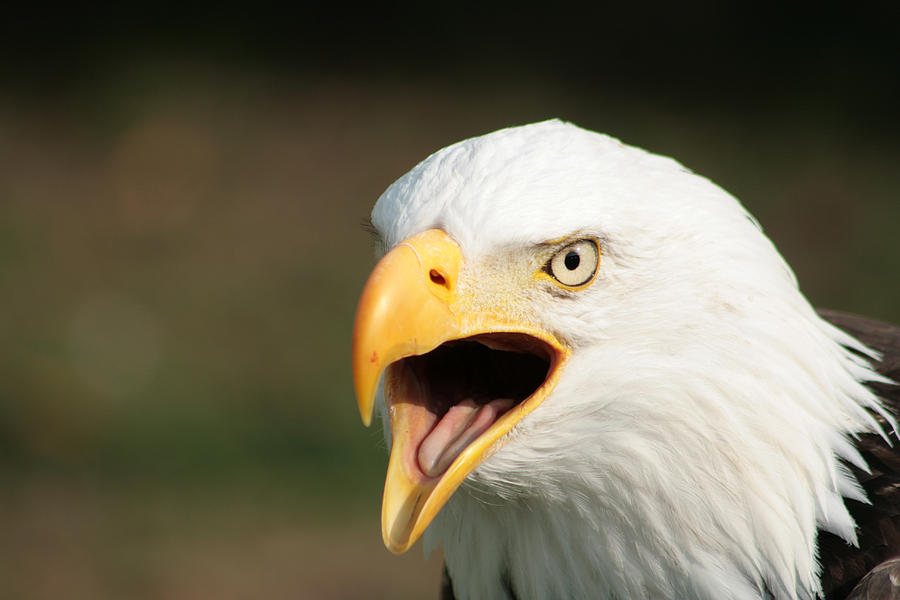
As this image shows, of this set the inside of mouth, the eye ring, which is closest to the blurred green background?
the inside of mouth

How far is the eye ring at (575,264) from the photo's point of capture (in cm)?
155

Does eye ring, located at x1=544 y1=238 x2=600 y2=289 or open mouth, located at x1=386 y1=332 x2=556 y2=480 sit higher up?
eye ring, located at x1=544 y1=238 x2=600 y2=289

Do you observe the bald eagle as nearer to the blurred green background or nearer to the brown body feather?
the brown body feather

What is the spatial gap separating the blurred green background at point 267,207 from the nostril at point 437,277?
2673 mm

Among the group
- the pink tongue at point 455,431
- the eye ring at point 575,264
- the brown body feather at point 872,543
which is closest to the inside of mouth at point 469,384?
the pink tongue at point 455,431

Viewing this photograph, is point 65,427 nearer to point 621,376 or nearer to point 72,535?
point 72,535

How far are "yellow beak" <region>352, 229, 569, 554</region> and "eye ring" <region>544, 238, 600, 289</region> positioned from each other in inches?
3.5

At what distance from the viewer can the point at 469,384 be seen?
5.79ft

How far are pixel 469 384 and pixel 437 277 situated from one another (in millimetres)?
312

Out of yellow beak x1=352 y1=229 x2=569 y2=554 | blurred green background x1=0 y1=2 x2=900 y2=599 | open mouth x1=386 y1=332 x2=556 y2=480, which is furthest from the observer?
blurred green background x1=0 y1=2 x2=900 y2=599

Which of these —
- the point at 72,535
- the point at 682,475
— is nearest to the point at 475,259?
the point at 682,475

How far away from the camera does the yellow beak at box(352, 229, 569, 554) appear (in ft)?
4.78

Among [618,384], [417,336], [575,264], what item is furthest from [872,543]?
[417,336]

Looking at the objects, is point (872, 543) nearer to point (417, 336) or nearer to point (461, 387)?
point (461, 387)
